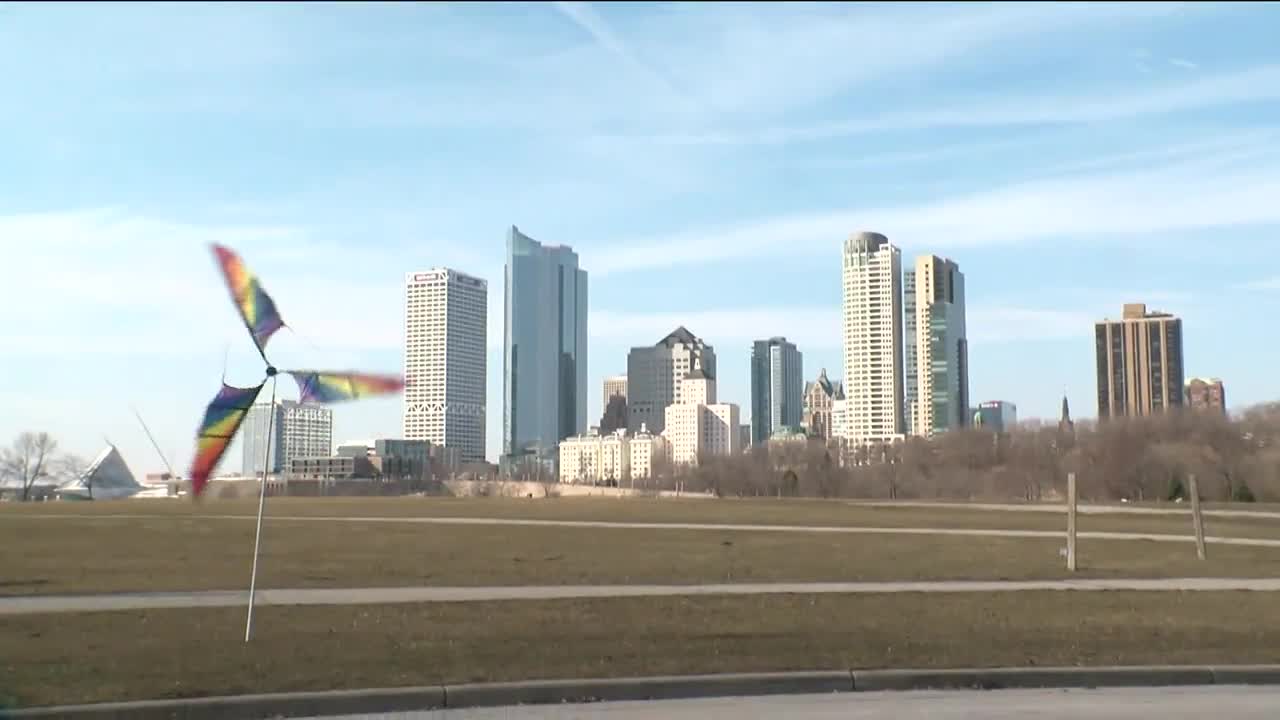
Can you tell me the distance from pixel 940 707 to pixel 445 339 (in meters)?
77.6

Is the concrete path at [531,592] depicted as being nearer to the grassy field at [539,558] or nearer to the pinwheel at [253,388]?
the grassy field at [539,558]

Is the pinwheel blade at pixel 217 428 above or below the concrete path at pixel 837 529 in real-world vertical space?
above

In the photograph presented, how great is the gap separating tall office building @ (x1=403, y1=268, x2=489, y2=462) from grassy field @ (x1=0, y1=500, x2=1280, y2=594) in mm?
5010

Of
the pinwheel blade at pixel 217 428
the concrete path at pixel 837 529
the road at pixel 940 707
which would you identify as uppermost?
the pinwheel blade at pixel 217 428

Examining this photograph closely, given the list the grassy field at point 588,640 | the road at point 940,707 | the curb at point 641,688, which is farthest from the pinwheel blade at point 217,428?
the road at point 940,707

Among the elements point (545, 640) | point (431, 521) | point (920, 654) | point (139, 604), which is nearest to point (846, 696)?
point (920, 654)

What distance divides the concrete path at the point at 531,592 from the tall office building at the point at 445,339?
225 inches

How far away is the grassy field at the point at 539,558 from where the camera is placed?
73.2 ft

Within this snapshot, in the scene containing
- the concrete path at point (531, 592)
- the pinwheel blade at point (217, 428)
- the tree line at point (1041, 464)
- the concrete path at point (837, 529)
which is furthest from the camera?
the tree line at point (1041, 464)

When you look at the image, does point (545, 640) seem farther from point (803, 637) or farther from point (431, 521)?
point (431, 521)

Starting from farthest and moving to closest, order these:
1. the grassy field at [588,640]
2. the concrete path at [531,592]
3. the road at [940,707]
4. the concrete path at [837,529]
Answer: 1. the concrete path at [837,529]
2. the concrete path at [531,592]
3. the grassy field at [588,640]
4. the road at [940,707]

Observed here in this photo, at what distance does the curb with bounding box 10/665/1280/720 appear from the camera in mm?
10555

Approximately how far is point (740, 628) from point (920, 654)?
105 inches

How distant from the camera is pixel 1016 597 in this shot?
61.7 feet
